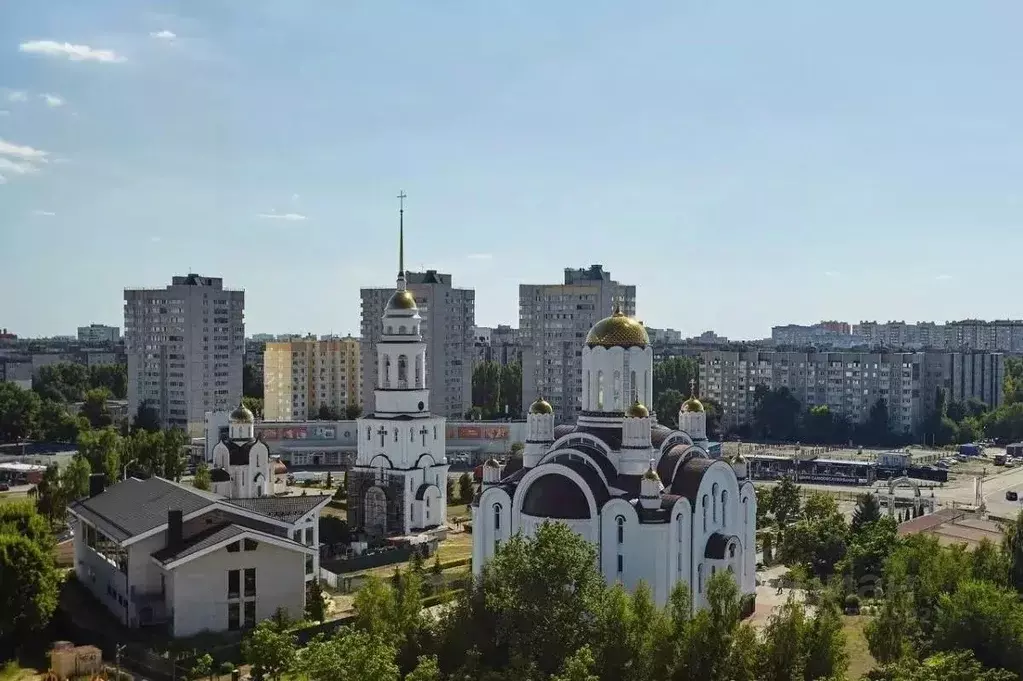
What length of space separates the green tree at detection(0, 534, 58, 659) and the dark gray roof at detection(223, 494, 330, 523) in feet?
19.4

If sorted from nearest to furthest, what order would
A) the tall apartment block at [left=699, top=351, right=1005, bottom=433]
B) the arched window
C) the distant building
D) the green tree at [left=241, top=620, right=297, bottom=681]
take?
1. the green tree at [left=241, top=620, right=297, bottom=681]
2. the arched window
3. the tall apartment block at [left=699, top=351, right=1005, bottom=433]
4. the distant building

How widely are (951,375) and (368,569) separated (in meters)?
61.4

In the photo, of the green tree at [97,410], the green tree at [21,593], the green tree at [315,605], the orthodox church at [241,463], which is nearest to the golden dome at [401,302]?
the orthodox church at [241,463]

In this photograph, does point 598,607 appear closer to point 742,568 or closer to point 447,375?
point 742,568

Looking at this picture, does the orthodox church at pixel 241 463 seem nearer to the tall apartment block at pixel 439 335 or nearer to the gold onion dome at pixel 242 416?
the gold onion dome at pixel 242 416

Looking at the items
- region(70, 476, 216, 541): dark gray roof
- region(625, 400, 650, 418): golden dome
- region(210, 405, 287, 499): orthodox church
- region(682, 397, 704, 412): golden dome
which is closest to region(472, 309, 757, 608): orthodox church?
region(625, 400, 650, 418): golden dome

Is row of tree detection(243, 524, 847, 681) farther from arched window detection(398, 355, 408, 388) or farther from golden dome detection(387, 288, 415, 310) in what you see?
golden dome detection(387, 288, 415, 310)

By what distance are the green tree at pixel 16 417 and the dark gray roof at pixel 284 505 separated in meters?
42.0

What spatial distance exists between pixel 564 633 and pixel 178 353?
2100 inches

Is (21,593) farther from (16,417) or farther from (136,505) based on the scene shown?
(16,417)

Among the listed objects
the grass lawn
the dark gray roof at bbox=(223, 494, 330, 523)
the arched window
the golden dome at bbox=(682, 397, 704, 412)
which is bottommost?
the grass lawn

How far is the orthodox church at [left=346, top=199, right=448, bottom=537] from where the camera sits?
36.5 m

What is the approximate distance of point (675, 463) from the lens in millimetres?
26109

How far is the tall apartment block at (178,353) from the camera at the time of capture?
67.1 metres
